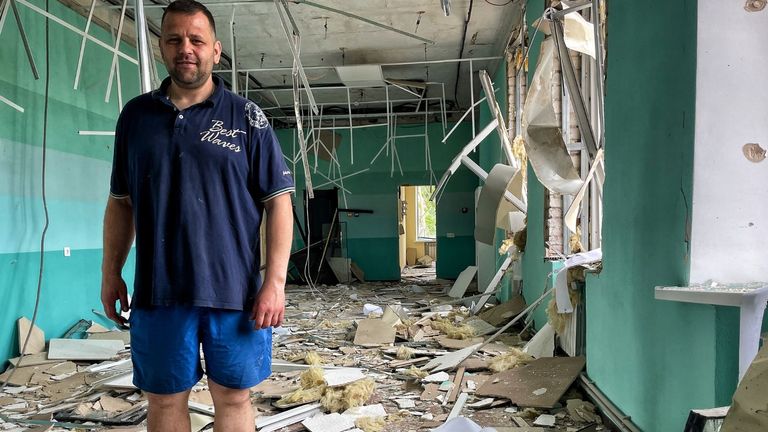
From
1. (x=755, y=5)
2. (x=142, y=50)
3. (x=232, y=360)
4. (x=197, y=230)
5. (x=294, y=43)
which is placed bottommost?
(x=232, y=360)

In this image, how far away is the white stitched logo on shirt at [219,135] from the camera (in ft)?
4.59

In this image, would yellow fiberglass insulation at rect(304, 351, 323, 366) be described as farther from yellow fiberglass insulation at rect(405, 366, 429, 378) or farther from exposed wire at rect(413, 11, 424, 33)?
exposed wire at rect(413, 11, 424, 33)

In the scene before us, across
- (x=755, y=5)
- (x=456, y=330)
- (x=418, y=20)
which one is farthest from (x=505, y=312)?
(x=755, y=5)

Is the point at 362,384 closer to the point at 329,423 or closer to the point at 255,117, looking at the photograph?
the point at 329,423

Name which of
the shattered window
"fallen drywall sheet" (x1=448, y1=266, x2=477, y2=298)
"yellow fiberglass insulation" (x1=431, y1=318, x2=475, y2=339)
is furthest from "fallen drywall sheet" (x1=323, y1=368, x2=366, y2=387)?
the shattered window

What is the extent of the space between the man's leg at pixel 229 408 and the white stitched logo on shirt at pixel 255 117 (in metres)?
0.78

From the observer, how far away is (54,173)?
170 inches

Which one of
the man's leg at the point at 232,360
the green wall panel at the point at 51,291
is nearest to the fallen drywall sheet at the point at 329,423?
the man's leg at the point at 232,360

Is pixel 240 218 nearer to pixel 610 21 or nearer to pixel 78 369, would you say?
pixel 610 21

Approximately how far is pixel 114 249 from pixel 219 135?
0.51m

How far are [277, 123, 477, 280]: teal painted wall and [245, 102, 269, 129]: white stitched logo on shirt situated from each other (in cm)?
822

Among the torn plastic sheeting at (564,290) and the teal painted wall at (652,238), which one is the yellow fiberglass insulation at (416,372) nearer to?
the torn plastic sheeting at (564,290)

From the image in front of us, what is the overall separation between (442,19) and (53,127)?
4.05 meters

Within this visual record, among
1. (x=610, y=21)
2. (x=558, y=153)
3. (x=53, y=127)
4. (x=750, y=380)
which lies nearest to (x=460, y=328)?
(x=558, y=153)
